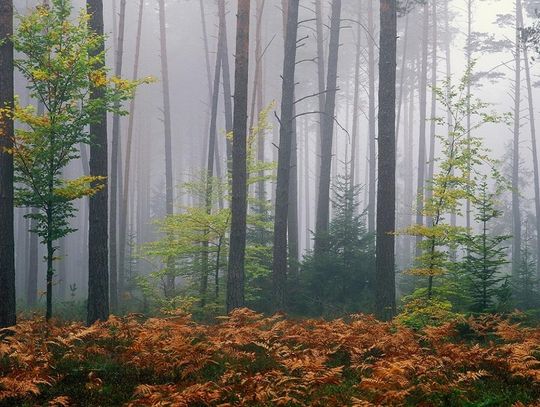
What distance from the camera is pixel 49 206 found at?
10203 millimetres

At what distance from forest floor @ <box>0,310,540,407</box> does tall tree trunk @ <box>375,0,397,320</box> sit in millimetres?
2068

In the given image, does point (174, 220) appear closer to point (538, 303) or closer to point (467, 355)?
point (467, 355)

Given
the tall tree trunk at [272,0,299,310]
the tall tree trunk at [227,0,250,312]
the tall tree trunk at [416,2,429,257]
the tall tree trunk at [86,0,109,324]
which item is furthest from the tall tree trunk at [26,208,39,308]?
the tall tree trunk at [416,2,429,257]

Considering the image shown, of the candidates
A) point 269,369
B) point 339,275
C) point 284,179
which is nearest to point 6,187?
point 269,369

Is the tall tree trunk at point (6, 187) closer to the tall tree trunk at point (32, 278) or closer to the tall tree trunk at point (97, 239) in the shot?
the tall tree trunk at point (97, 239)

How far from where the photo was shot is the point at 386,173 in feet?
36.8

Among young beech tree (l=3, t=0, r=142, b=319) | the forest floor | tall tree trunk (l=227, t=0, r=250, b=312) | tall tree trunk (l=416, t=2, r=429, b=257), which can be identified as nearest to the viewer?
the forest floor

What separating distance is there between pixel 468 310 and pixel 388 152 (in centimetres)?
433

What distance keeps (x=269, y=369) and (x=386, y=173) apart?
5809 mm

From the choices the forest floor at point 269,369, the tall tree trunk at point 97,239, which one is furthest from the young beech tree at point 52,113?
the forest floor at point 269,369

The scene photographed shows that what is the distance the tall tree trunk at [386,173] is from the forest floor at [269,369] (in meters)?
2.07

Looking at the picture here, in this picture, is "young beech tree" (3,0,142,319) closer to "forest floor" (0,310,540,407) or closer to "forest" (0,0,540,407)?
"forest" (0,0,540,407)

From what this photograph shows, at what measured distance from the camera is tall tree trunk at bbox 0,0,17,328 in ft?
30.8

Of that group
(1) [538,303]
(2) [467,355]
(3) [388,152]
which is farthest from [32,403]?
(1) [538,303]
